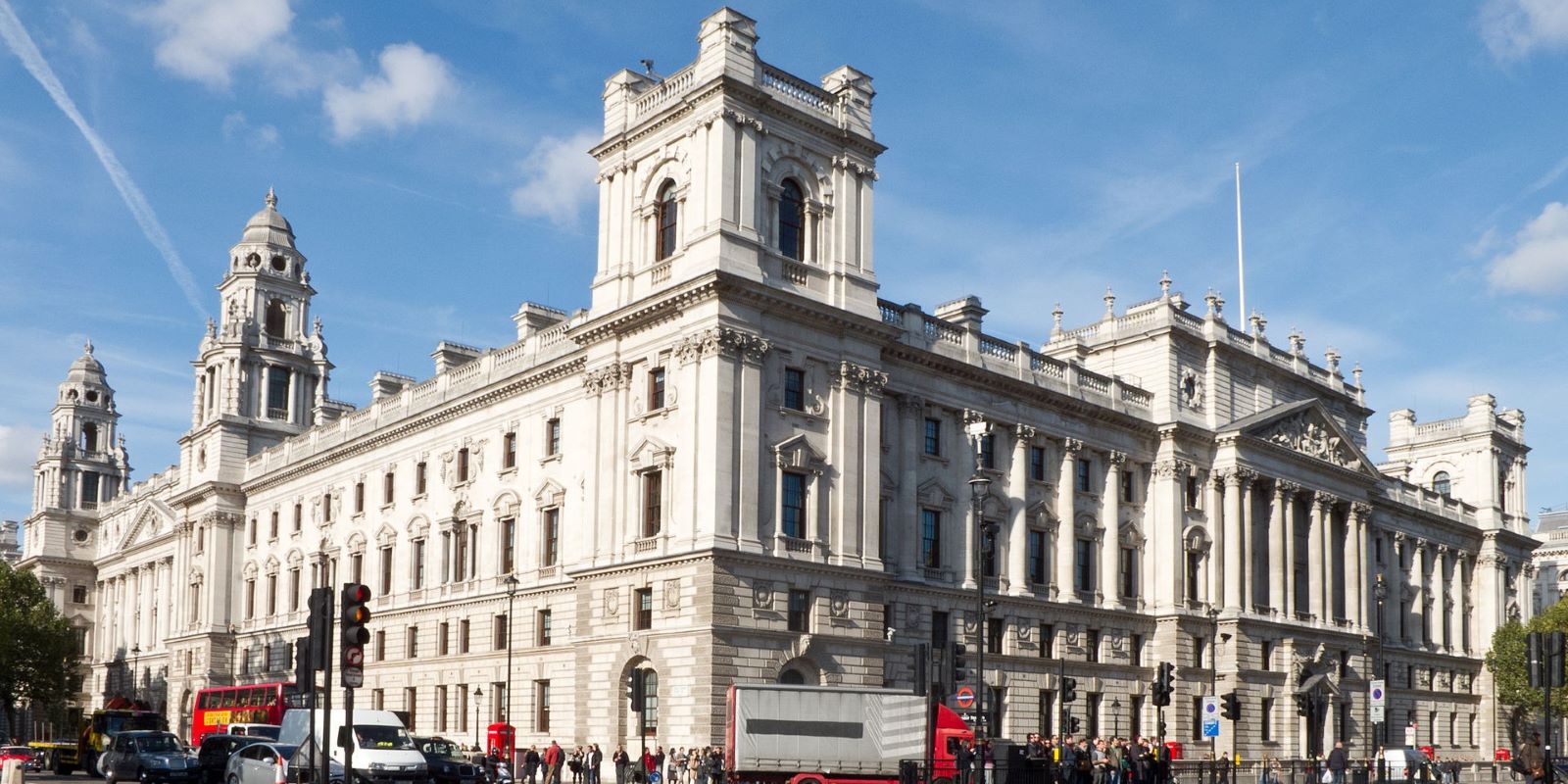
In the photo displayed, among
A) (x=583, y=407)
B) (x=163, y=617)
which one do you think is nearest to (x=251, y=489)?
(x=163, y=617)

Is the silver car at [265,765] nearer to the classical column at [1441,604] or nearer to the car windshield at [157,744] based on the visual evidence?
the car windshield at [157,744]

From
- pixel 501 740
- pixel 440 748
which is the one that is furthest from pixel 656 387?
pixel 440 748

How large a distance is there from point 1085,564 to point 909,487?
11.6 m

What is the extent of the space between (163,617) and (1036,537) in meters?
59.6

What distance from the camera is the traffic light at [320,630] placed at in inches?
943

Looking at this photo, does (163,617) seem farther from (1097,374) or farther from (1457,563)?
(1457,563)

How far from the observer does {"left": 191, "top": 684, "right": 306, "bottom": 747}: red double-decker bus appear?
196 feet

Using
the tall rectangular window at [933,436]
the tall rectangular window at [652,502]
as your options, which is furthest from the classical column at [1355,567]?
the tall rectangular window at [652,502]

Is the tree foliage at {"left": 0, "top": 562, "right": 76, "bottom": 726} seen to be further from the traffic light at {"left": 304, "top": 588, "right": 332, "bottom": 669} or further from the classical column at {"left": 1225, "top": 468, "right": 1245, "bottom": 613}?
the traffic light at {"left": 304, "top": 588, "right": 332, "bottom": 669}

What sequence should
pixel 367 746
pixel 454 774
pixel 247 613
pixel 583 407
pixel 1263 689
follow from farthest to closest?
pixel 247 613
pixel 1263 689
pixel 583 407
pixel 454 774
pixel 367 746

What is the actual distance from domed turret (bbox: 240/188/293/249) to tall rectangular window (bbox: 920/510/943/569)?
172 feet

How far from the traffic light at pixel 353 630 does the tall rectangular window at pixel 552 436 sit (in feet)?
122

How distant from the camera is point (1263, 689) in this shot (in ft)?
227

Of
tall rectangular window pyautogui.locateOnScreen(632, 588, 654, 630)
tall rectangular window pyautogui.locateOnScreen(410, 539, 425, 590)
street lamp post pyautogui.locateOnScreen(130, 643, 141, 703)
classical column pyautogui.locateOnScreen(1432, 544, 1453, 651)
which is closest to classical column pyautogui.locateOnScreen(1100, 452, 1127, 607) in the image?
tall rectangular window pyautogui.locateOnScreen(632, 588, 654, 630)
